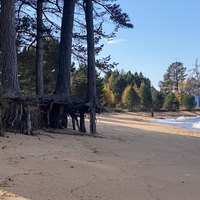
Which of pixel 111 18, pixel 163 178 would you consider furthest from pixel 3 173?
pixel 111 18

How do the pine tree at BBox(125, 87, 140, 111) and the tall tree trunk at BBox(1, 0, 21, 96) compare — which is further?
the pine tree at BBox(125, 87, 140, 111)

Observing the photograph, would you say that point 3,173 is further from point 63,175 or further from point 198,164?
point 198,164

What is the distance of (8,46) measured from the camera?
7250 millimetres

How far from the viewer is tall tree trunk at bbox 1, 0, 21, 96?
714 centimetres

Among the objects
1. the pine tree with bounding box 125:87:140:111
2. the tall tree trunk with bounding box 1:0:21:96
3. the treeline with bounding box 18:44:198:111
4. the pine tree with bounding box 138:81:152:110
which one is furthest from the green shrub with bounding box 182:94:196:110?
the tall tree trunk with bounding box 1:0:21:96

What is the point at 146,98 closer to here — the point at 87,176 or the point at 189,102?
the point at 189,102

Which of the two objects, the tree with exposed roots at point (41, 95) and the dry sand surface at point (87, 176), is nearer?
the dry sand surface at point (87, 176)

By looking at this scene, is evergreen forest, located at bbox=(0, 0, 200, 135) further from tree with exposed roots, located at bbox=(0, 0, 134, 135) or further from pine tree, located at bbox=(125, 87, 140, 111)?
pine tree, located at bbox=(125, 87, 140, 111)

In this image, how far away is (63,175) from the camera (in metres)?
3.32

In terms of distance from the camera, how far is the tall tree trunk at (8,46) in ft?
23.4

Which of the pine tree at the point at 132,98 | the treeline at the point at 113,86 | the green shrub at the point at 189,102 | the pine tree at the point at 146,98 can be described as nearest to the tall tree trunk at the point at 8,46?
the treeline at the point at 113,86

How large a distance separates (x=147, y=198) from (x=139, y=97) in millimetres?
51069

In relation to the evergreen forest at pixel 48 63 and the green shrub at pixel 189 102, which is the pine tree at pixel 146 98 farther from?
the evergreen forest at pixel 48 63

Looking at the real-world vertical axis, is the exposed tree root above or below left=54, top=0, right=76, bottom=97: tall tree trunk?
below
